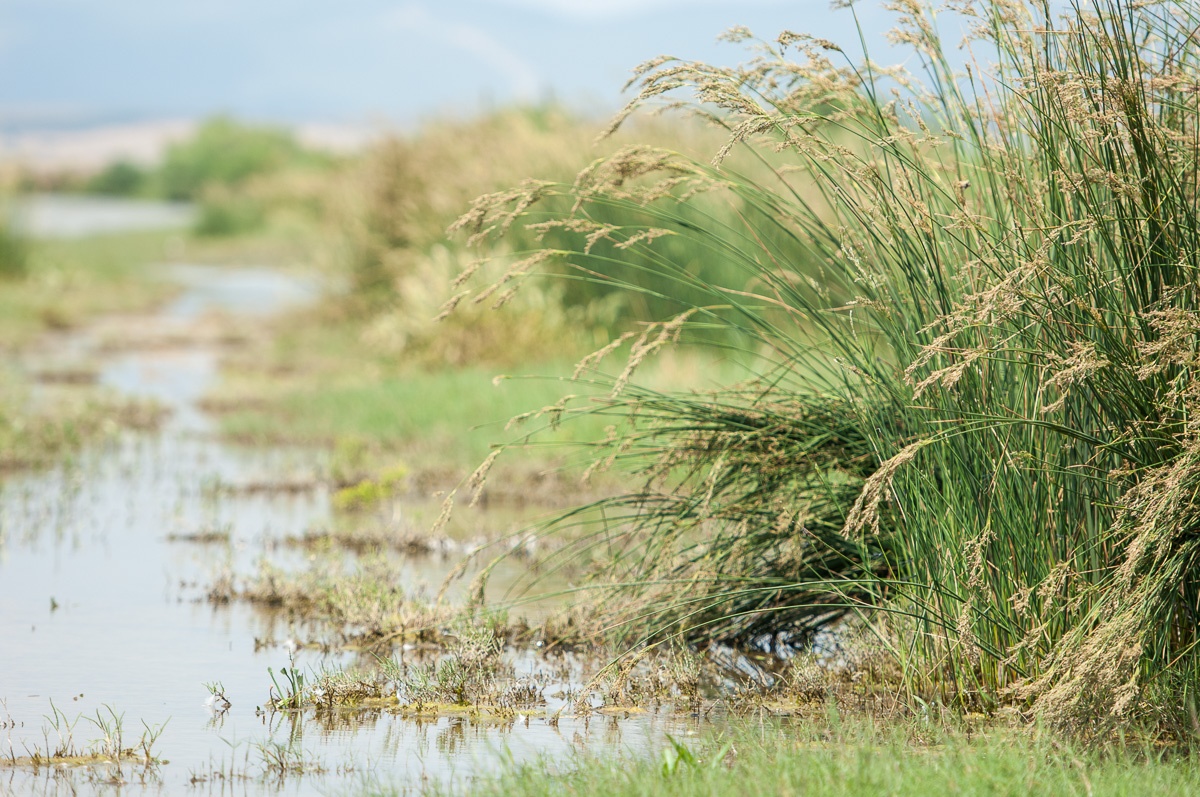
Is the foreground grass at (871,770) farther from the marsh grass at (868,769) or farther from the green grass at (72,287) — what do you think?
the green grass at (72,287)

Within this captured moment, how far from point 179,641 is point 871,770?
306 centimetres

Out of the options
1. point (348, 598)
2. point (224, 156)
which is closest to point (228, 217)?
point (224, 156)

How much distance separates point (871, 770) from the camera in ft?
11.8

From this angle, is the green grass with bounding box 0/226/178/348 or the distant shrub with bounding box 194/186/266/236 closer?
the green grass with bounding box 0/226/178/348

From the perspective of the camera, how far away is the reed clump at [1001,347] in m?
3.99

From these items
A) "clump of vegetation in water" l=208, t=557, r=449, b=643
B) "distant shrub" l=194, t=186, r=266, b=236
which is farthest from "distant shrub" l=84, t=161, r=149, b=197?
"clump of vegetation in water" l=208, t=557, r=449, b=643

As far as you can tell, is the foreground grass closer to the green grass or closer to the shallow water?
the shallow water

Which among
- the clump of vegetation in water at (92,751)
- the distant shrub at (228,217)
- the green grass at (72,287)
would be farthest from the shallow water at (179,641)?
the distant shrub at (228,217)

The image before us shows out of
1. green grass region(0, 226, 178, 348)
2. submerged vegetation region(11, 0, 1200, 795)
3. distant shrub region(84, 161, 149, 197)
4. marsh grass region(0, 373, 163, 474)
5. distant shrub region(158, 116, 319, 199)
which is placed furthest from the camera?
distant shrub region(84, 161, 149, 197)

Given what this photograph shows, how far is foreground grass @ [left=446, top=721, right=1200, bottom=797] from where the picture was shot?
349cm

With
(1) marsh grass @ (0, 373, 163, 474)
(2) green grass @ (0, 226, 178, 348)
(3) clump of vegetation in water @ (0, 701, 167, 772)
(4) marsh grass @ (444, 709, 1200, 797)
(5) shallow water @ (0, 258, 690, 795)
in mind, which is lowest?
(2) green grass @ (0, 226, 178, 348)

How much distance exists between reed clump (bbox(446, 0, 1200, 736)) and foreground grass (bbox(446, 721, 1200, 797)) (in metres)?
0.21

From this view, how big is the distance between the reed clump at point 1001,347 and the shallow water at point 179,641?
3.28ft

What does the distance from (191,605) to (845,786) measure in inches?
141
